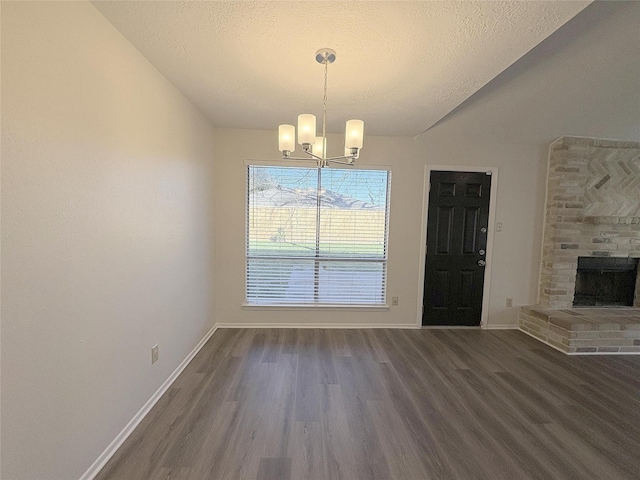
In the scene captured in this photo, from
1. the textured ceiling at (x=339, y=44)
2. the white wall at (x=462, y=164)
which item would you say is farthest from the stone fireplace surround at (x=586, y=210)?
the textured ceiling at (x=339, y=44)

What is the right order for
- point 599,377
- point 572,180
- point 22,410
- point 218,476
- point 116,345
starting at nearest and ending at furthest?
point 22,410 → point 218,476 → point 116,345 → point 599,377 → point 572,180

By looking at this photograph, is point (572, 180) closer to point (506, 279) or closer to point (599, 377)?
point (506, 279)

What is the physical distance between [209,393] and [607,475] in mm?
2725

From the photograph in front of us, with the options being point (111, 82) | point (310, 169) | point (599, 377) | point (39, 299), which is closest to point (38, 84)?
point (111, 82)

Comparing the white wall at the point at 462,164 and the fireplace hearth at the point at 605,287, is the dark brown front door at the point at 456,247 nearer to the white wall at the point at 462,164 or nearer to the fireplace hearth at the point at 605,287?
the white wall at the point at 462,164

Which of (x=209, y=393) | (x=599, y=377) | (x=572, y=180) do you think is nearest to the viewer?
(x=209, y=393)

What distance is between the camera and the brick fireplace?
354 cm

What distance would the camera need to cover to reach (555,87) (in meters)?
2.58

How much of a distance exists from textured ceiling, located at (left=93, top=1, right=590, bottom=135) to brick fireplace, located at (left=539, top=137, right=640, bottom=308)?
93.0 inches

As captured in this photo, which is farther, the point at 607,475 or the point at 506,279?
the point at 506,279

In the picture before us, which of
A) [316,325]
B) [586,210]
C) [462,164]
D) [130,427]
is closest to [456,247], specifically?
[462,164]

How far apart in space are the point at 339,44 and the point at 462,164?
2.66 metres

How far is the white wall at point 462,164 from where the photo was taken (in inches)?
122

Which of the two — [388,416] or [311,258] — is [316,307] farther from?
[388,416]
